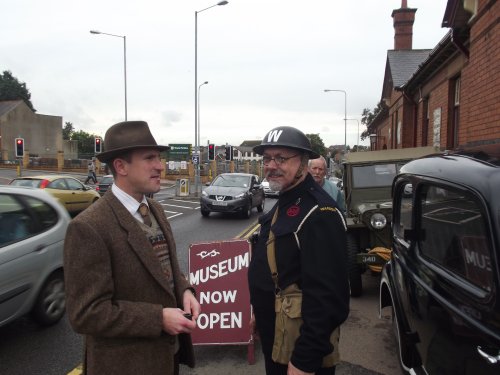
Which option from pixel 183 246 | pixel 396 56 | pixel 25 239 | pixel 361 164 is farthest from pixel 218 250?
pixel 396 56

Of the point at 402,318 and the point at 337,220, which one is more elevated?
the point at 337,220

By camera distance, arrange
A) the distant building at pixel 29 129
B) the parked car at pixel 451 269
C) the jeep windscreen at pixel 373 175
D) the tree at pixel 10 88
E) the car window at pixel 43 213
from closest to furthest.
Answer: the parked car at pixel 451 269, the car window at pixel 43 213, the jeep windscreen at pixel 373 175, the distant building at pixel 29 129, the tree at pixel 10 88

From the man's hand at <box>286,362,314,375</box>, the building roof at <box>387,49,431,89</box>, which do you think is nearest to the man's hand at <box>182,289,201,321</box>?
the man's hand at <box>286,362,314,375</box>

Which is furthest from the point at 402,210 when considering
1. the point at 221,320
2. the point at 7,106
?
the point at 7,106

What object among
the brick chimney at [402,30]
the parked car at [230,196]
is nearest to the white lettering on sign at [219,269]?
the parked car at [230,196]

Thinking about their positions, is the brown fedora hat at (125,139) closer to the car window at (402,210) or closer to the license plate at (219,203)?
the car window at (402,210)

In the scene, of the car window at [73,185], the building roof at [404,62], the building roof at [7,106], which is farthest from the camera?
the building roof at [7,106]

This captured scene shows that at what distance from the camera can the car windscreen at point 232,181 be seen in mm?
15836

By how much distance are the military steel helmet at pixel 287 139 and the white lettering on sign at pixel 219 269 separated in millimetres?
1983

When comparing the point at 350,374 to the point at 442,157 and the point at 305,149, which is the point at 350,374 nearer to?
the point at 442,157

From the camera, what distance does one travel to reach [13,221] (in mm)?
4281

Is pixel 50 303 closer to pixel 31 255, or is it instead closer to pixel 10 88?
pixel 31 255

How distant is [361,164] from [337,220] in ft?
18.9

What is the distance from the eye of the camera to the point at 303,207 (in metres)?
2.03
